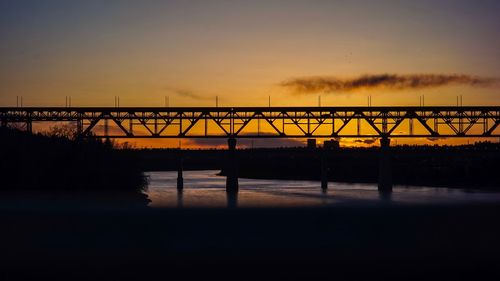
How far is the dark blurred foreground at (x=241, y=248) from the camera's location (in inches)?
858

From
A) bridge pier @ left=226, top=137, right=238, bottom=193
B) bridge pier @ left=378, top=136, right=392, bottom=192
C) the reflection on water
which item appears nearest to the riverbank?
the reflection on water

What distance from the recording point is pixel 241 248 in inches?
1133

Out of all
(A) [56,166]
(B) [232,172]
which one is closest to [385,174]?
(B) [232,172]

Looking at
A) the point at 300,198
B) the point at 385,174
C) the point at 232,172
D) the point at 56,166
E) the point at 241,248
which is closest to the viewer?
the point at 241,248

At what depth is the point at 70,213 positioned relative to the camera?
158ft

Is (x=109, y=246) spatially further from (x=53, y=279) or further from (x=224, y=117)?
(x=224, y=117)

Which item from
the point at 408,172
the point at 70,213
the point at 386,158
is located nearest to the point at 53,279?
the point at 70,213

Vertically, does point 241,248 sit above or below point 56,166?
below

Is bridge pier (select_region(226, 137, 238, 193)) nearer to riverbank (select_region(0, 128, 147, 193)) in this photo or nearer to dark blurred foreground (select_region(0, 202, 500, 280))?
riverbank (select_region(0, 128, 147, 193))

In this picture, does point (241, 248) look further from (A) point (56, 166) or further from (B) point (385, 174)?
(B) point (385, 174)

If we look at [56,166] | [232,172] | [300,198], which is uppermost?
[56,166]

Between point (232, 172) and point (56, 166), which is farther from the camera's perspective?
point (232, 172)

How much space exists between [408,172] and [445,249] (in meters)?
127

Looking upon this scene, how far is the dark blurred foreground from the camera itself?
2178 centimetres
